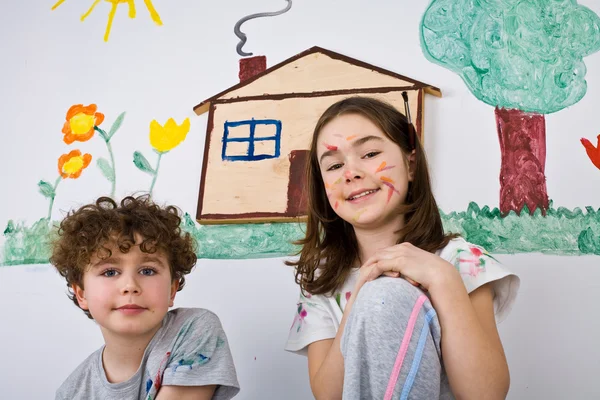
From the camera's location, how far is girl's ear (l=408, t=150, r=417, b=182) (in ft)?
4.04

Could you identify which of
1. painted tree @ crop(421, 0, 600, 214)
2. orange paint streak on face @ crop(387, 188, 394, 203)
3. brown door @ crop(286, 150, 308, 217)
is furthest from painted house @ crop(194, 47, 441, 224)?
orange paint streak on face @ crop(387, 188, 394, 203)

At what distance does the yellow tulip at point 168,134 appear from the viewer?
169cm

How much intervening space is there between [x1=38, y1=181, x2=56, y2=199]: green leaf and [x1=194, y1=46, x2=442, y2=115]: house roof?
0.43 m

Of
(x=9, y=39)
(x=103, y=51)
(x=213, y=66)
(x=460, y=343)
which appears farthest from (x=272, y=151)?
(x=9, y=39)

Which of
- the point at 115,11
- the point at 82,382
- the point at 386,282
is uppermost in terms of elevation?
the point at 115,11

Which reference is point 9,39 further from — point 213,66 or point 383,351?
point 383,351

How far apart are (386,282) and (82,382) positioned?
64 centimetres

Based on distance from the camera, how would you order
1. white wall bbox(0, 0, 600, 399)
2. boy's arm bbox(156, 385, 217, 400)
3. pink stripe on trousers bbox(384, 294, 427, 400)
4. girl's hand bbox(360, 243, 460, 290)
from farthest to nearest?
white wall bbox(0, 0, 600, 399) < boy's arm bbox(156, 385, 217, 400) < girl's hand bbox(360, 243, 460, 290) < pink stripe on trousers bbox(384, 294, 427, 400)

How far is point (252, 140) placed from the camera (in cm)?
159

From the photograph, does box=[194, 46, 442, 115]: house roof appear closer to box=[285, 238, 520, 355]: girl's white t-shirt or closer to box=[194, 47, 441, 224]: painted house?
box=[194, 47, 441, 224]: painted house

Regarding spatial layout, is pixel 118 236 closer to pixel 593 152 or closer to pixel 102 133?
pixel 102 133

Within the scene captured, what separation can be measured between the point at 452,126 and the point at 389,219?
0.37 metres

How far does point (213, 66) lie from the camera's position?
1719mm

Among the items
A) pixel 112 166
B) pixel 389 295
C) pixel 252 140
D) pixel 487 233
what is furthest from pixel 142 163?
pixel 389 295
